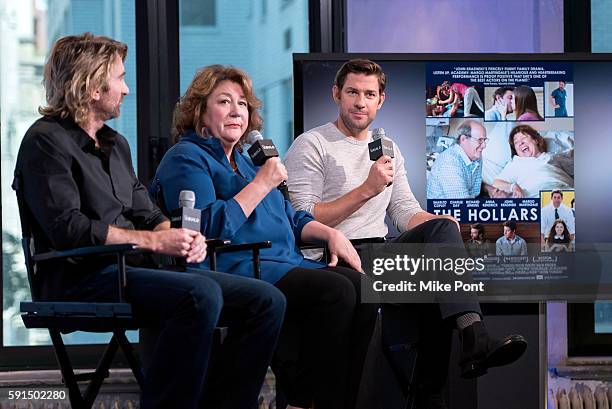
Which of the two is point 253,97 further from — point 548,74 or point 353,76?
point 548,74

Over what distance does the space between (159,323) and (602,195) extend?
2.20m

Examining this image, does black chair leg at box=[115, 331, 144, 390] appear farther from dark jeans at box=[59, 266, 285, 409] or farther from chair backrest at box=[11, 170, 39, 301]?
chair backrest at box=[11, 170, 39, 301]

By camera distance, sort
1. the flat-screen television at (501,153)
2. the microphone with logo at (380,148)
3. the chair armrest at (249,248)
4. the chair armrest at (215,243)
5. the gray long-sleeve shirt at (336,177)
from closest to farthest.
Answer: the chair armrest at (215,243) < the chair armrest at (249,248) < the microphone with logo at (380,148) < the gray long-sleeve shirt at (336,177) < the flat-screen television at (501,153)

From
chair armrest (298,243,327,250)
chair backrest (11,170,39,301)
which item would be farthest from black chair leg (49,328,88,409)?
chair armrest (298,243,327,250)

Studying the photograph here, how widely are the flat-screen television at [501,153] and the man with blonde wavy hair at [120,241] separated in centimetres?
116

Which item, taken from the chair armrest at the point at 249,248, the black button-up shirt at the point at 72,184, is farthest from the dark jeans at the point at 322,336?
the black button-up shirt at the point at 72,184

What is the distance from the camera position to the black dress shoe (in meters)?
3.23

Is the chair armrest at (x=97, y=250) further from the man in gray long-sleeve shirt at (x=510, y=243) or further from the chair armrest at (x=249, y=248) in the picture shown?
the man in gray long-sleeve shirt at (x=510, y=243)

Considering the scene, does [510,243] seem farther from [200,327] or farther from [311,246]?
[200,327]

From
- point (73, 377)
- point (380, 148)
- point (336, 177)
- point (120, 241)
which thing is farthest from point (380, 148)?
point (73, 377)

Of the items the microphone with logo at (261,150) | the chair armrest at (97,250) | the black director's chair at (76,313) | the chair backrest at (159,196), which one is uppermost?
the microphone with logo at (261,150)

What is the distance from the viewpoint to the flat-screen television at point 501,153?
4.20m

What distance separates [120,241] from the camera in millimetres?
2965

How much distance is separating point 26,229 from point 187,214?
0.47 metres
